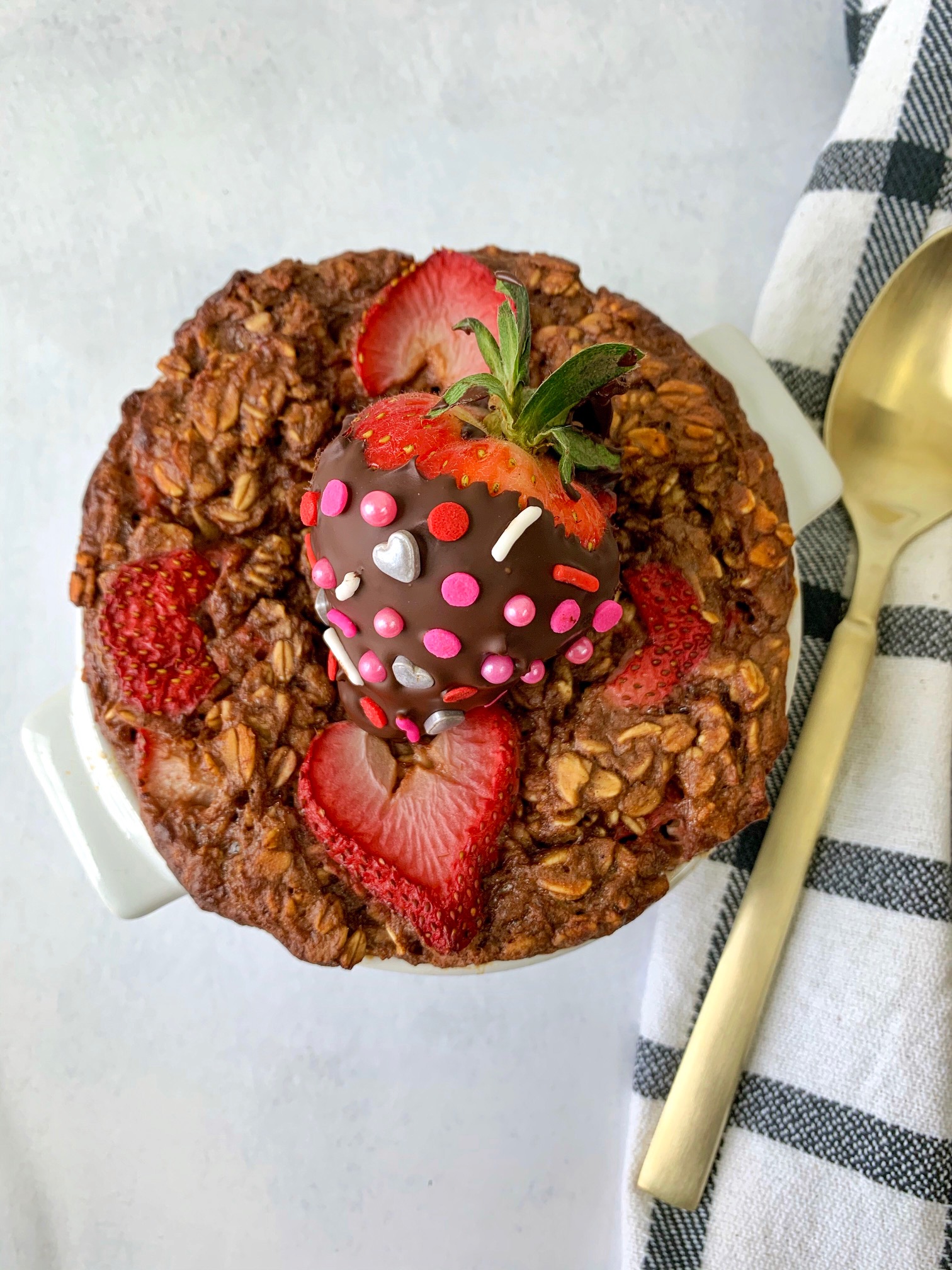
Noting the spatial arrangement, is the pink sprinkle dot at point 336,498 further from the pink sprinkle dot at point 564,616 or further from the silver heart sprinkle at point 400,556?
the pink sprinkle dot at point 564,616

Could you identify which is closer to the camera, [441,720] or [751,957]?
[441,720]

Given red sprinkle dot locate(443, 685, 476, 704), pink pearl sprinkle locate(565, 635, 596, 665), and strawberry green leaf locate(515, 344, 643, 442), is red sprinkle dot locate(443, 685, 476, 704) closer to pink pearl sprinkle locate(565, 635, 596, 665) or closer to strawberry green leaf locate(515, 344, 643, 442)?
pink pearl sprinkle locate(565, 635, 596, 665)

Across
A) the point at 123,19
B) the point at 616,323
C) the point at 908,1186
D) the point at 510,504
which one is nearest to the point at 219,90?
the point at 123,19

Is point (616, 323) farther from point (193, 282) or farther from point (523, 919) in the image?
point (193, 282)

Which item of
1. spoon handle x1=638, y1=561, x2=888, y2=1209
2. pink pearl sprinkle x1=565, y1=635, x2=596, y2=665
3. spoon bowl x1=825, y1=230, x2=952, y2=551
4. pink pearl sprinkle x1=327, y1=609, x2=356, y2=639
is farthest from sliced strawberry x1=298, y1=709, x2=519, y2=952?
spoon bowl x1=825, y1=230, x2=952, y2=551

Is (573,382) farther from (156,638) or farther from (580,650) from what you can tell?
(156,638)

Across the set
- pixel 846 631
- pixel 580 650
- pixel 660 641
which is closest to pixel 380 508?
pixel 580 650
